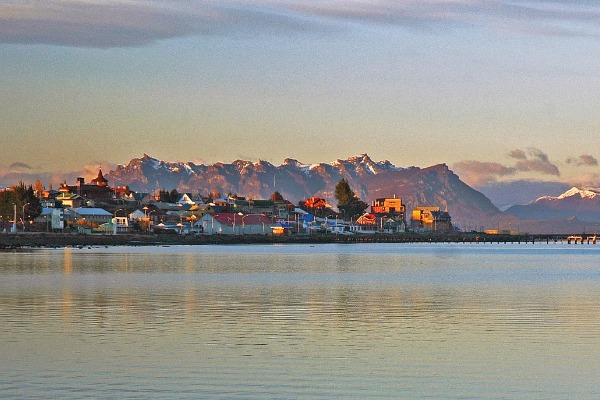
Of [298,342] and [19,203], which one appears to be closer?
[298,342]

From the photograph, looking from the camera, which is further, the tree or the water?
the tree

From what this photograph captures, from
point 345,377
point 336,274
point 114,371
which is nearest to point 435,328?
point 345,377

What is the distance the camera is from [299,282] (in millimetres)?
56625

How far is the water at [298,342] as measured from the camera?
67.3ft

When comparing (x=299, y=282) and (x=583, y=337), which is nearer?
(x=583, y=337)

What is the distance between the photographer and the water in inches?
808

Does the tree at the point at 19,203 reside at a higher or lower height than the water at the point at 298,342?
higher

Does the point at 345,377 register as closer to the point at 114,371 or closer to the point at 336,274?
the point at 114,371

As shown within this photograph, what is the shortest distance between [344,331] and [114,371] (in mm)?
9444

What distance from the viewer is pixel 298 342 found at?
2720 cm

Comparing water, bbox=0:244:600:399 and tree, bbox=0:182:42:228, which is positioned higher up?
tree, bbox=0:182:42:228

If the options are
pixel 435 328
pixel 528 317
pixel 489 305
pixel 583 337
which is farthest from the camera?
pixel 489 305

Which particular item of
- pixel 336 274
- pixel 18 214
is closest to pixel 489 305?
pixel 336 274

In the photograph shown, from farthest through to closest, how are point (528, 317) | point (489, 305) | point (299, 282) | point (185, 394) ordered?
point (299, 282) → point (489, 305) → point (528, 317) → point (185, 394)
